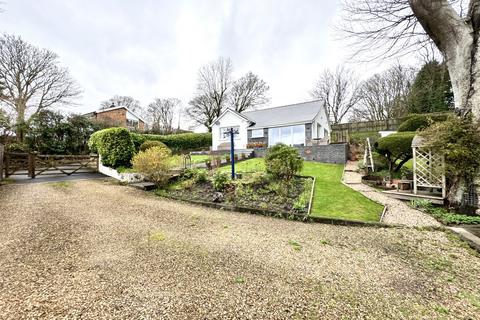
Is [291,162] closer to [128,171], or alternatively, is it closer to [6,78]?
[128,171]

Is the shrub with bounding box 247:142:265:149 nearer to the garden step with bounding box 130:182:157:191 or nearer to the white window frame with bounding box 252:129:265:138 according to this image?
the white window frame with bounding box 252:129:265:138

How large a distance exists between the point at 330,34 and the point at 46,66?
2711 centimetres

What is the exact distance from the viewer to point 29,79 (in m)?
19.2

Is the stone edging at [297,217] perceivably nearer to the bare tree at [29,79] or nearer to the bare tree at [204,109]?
the bare tree at [29,79]

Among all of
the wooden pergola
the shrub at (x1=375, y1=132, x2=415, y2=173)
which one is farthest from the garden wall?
the wooden pergola

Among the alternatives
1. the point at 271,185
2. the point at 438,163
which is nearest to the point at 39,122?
the point at 271,185

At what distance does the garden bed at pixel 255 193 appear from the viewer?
632cm

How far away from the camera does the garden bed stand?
249 inches

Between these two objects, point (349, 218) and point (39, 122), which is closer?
point (349, 218)

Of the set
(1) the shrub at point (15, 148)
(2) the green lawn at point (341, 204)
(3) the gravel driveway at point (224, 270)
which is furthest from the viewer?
(1) the shrub at point (15, 148)

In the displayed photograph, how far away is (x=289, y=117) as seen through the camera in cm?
1978

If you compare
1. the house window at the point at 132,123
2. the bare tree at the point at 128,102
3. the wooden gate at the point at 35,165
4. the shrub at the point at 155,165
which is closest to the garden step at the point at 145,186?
the shrub at the point at 155,165

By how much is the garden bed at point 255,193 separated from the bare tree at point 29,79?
1833cm

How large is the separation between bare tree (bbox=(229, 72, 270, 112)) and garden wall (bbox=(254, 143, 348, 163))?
20.5 meters
